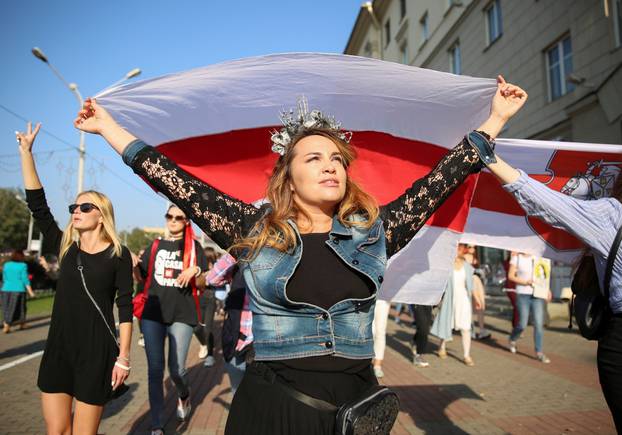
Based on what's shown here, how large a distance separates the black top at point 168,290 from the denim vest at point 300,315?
3134 millimetres

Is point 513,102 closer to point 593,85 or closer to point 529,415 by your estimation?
point 529,415

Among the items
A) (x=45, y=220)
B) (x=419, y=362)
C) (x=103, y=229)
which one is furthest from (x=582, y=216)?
(x=419, y=362)

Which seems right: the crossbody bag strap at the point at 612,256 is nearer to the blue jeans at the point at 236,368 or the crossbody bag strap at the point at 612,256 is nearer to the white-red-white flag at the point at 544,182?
the white-red-white flag at the point at 544,182

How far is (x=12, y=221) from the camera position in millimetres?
54688

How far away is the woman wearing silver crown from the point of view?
1.88m

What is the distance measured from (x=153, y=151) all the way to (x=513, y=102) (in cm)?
182

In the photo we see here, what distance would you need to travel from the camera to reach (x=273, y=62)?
278 centimetres

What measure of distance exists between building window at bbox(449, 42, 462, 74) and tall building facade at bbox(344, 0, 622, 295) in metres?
0.05

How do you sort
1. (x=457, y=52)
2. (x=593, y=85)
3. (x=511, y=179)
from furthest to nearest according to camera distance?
(x=457, y=52), (x=593, y=85), (x=511, y=179)

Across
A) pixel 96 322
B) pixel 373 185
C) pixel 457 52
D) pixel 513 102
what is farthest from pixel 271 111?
pixel 457 52

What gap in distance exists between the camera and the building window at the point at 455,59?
74.3 feet

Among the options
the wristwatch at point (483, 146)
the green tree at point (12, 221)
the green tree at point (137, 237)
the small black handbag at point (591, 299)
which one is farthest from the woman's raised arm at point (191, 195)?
the green tree at point (137, 237)

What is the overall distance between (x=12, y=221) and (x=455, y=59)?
51512 millimetres

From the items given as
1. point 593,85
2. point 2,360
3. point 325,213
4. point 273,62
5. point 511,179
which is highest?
point 593,85
